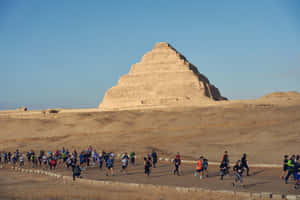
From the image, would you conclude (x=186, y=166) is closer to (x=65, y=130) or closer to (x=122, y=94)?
(x=65, y=130)

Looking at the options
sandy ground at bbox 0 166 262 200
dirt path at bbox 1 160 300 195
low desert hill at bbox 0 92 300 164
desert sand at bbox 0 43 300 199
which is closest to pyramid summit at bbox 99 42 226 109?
desert sand at bbox 0 43 300 199

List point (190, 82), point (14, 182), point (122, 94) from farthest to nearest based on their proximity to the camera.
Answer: point (122, 94)
point (190, 82)
point (14, 182)

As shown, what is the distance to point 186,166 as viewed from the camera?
83.3 feet

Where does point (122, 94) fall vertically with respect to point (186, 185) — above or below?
above

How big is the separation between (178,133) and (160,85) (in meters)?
65.2

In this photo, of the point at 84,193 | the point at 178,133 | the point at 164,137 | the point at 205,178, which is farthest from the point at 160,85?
the point at 84,193

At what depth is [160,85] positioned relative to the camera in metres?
111

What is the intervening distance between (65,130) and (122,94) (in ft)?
185

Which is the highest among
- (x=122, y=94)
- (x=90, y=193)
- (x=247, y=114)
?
(x=122, y=94)

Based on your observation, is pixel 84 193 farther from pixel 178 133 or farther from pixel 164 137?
pixel 178 133

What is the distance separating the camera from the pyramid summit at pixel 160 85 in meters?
101

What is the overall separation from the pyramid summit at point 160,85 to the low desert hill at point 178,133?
31304mm

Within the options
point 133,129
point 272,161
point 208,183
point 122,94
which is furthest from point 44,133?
point 122,94

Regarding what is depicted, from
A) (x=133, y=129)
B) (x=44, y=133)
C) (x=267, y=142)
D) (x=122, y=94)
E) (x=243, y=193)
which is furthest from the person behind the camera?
(x=122, y=94)
